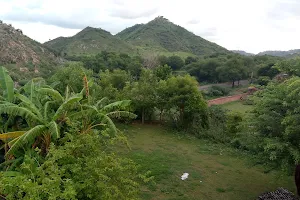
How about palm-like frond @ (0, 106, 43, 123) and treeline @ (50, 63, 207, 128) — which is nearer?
palm-like frond @ (0, 106, 43, 123)

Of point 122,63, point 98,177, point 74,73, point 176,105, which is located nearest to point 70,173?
point 98,177

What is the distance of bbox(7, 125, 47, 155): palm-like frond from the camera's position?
767 centimetres

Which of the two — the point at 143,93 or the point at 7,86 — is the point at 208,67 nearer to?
the point at 143,93

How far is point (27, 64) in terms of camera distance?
41.4 m

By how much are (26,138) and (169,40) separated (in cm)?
9426

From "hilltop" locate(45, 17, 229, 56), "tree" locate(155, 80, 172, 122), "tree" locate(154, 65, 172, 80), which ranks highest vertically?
"hilltop" locate(45, 17, 229, 56)

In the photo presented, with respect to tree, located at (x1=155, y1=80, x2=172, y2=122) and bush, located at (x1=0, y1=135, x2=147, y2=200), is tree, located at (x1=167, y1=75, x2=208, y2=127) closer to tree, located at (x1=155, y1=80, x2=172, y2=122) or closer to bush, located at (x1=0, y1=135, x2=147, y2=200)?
tree, located at (x1=155, y1=80, x2=172, y2=122)

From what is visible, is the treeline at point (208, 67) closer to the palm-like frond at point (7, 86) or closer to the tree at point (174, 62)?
the tree at point (174, 62)

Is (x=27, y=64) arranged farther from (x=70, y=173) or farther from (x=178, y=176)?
(x=70, y=173)

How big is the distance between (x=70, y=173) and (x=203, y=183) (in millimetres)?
6505

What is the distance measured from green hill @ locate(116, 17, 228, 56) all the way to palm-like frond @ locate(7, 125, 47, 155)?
254 ft

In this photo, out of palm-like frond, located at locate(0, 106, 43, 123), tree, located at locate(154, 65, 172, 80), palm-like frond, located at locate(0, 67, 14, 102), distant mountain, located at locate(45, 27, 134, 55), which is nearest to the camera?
palm-like frond, located at locate(0, 106, 43, 123)

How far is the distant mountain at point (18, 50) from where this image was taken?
41044mm

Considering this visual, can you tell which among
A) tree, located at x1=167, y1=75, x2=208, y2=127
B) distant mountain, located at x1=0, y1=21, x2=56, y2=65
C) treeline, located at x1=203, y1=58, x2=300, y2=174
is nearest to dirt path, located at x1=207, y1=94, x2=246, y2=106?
tree, located at x1=167, y1=75, x2=208, y2=127
